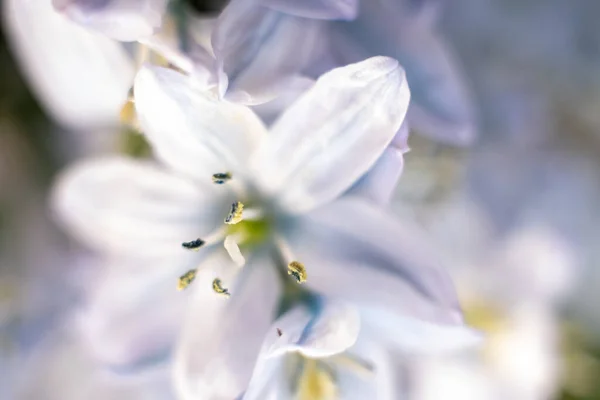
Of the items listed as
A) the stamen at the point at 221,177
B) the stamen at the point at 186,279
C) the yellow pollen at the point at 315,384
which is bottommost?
the yellow pollen at the point at 315,384

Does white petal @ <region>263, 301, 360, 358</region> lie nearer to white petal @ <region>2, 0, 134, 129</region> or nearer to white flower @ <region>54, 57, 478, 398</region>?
white flower @ <region>54, 57, 478, 398</region>

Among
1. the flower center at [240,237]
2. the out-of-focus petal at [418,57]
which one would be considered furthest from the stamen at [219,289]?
the out-of-focus petal at [418,57]

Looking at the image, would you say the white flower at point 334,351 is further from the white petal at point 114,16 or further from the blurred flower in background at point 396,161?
the white petal at point 114,16

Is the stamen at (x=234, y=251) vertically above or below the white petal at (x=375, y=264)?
below

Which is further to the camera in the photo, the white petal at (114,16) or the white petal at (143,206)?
the white petal at (143,206)

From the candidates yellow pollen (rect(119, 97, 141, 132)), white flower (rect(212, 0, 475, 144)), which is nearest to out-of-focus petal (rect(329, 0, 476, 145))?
white flower (rect(212, 0, 475, 144))

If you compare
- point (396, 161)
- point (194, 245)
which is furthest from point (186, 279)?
point (396, 161)

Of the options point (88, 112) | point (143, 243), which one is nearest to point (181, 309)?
point (143, 243)
